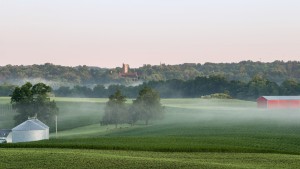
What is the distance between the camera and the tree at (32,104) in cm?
10594

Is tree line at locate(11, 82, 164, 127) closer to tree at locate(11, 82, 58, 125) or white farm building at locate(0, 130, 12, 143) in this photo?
tree at locate(11, 82, 58, 125)

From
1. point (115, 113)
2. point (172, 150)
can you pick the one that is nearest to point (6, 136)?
point (115, 113)

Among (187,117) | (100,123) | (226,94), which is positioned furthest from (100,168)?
(226,94)

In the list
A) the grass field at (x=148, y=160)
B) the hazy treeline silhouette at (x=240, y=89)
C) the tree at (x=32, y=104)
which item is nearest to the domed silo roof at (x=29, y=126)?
the grass field at (x=148, y=160)

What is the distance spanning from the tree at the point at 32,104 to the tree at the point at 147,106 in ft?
45.7

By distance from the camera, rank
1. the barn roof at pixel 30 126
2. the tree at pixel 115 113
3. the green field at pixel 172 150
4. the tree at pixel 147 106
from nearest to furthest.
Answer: the green field at pixel 172 150 → the barn roof at pixel 30 126 → the tree at pixel 115 113 → the tree at pixel 147 106

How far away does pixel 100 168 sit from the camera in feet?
144

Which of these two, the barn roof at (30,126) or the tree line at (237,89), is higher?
the tree line at (237,89)

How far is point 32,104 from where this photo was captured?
106312 millimetres

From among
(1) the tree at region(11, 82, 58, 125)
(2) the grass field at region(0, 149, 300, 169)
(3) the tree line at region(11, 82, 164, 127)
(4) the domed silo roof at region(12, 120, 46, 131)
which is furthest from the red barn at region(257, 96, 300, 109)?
(2) the grass field at region(0, 149, 300, 169)

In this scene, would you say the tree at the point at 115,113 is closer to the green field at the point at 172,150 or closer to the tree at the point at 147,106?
the tree at the point at 147,106

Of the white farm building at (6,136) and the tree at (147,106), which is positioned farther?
the tree at (147,106)

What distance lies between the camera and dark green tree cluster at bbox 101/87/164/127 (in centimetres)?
10600

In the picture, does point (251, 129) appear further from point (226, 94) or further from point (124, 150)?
point (226, 94)
